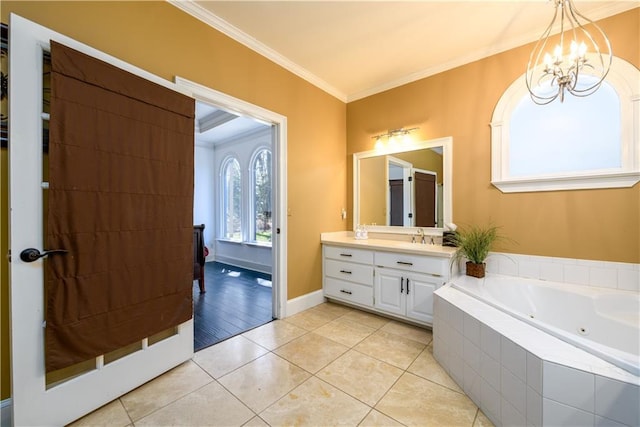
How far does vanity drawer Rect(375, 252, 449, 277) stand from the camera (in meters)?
2.32

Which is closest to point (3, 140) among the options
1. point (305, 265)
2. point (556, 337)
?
point (305, 265)

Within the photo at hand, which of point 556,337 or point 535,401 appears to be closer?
point 535,401

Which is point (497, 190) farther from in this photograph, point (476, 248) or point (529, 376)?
point (529, 376)

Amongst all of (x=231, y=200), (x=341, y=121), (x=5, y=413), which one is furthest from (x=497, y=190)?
(x=231, y=200)

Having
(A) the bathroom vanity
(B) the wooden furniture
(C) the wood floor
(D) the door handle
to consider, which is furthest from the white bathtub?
(B) the wooden furniture

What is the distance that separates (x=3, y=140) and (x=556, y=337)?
3.00 metres

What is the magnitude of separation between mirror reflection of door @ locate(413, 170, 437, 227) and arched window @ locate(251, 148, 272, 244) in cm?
304

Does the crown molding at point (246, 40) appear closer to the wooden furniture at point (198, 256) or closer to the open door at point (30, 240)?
the open door at point (30, 240)

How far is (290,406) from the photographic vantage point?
148 centimetres

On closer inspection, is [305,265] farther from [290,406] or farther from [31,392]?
[31,392]

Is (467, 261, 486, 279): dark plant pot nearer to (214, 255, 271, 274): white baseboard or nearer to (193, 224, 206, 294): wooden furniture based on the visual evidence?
(193, 224, 206, 294): wooden furniture

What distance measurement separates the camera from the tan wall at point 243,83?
4.78 ft

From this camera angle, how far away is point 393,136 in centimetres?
316

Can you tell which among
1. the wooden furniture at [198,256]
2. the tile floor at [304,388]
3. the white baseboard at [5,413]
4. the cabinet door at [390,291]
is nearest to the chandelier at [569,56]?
the cabinet door at [390,291]
